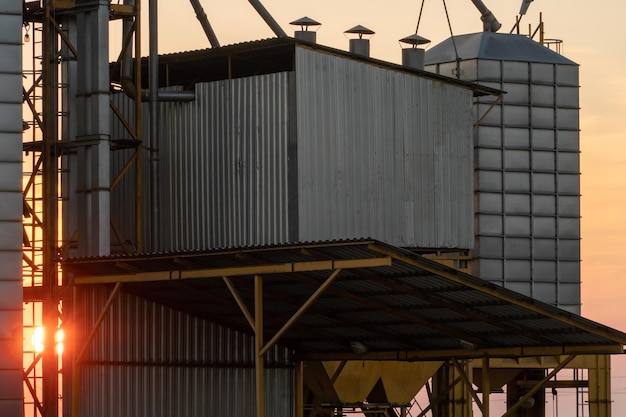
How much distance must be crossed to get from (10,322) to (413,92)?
13.9 m

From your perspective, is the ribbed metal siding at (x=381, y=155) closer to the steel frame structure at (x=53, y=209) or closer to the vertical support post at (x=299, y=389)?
the vertical support post at (x=299, y=389)

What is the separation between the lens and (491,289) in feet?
95.2

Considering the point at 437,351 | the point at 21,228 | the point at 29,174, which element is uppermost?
the point at 29,174

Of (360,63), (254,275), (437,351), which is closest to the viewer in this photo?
(254,275)

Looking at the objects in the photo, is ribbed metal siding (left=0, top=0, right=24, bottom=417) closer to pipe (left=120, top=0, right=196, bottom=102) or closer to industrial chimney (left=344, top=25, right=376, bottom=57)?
pipe (left=120, top=0, right=196, bottom=102)

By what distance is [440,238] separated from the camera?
42156 mm

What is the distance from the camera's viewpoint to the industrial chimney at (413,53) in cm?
4600

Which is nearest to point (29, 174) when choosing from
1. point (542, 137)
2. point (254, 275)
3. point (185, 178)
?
point (185, 178)

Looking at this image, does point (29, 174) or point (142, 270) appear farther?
point (29, 174)

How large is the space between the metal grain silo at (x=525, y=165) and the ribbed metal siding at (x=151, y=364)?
1625 cm

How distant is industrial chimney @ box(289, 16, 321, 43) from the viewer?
43188 millimetres

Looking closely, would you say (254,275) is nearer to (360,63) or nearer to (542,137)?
(360,63)

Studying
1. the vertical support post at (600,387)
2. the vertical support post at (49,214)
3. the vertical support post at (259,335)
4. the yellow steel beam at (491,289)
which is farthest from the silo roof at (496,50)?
the vertical support post at (259,335)

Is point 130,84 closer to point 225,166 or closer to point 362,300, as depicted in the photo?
point 225,166
